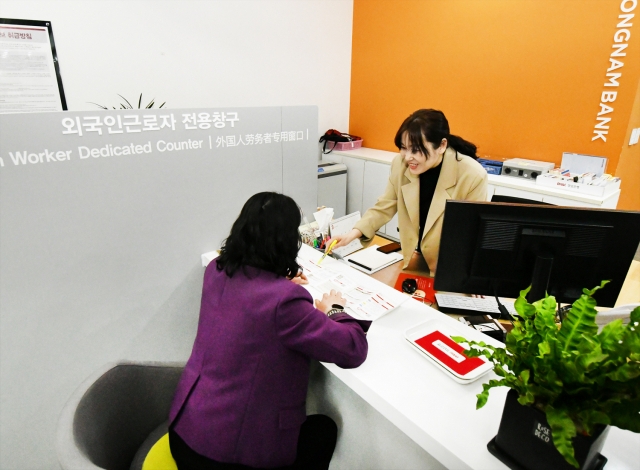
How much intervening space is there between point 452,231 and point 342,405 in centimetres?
67

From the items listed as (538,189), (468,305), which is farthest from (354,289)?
(538,189)

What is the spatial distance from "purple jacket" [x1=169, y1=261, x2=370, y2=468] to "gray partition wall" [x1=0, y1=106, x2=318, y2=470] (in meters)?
0.80

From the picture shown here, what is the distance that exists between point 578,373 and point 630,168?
3458 millimetres

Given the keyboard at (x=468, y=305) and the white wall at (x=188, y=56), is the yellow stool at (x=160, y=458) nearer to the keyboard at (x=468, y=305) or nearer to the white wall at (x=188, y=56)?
the white wall at (x=188, y=56)

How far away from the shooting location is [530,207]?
1156 mm

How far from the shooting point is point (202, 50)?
328 centimetres

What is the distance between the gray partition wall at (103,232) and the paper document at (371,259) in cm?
61

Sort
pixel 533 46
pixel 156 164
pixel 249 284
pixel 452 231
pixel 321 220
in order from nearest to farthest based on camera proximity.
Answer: pixel 249 284, pixel 452 231, pixel 156 164, pixel 321 220, pixel 533 46

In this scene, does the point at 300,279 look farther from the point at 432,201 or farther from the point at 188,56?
the point at 188,56

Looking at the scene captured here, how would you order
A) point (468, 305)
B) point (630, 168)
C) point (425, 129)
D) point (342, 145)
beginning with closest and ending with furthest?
point (468, 305) → point (425, 129) → point (630, 168) → point (342, 145)

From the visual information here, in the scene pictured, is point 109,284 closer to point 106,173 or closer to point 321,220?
point 106,173

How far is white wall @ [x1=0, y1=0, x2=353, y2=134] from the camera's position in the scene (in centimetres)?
273

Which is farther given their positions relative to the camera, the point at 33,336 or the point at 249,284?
the point at 33,336

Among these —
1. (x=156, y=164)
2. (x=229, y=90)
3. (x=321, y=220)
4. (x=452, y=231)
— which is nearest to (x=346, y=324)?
(x=452, y=231)
